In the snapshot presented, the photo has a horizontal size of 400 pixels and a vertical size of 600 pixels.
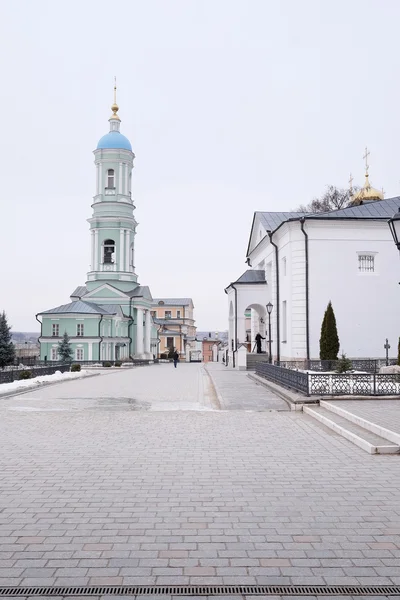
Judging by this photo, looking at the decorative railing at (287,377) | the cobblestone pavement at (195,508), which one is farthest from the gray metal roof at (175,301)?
the cobblestone pavement at (195,508)

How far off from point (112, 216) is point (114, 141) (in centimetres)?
775

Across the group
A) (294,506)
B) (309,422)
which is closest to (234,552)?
(294,506)

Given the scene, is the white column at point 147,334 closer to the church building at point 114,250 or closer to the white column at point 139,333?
the white column at point 139,333

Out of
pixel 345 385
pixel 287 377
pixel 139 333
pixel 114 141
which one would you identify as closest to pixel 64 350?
pixel 139 333

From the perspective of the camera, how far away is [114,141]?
58.6 m

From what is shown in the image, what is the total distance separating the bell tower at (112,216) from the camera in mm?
58469

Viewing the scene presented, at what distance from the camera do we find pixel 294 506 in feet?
18.4

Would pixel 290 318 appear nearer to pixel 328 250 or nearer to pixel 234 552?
pixel 328 250

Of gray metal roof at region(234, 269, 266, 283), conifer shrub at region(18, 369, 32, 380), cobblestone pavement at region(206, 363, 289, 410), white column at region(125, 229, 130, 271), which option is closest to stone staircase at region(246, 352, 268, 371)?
gray metal roof at region(234, 269, 266, 283)

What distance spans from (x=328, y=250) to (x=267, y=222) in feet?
24.7

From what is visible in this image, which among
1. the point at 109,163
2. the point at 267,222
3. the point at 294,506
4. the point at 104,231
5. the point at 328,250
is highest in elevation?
the point at 109,163

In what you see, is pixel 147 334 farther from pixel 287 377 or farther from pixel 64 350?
pixel 287 377

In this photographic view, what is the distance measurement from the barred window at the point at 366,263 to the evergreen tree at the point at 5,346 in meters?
25.1

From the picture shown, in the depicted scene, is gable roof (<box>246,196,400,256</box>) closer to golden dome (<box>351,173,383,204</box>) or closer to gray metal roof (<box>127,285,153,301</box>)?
golden dome (<box>351,173,383,204</box>)
